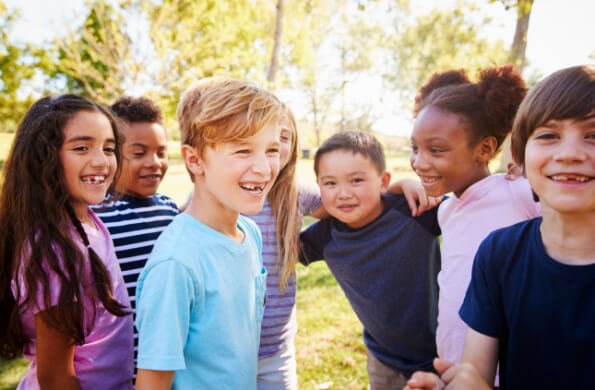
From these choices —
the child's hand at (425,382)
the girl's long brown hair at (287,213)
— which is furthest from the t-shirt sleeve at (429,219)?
the child's hand at (425,382)

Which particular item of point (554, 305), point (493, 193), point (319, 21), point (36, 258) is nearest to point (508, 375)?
point (554, 305)

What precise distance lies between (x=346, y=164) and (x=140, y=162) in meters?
1.30

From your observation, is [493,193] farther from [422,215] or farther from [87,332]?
[87,332]

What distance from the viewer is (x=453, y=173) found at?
2.02 m

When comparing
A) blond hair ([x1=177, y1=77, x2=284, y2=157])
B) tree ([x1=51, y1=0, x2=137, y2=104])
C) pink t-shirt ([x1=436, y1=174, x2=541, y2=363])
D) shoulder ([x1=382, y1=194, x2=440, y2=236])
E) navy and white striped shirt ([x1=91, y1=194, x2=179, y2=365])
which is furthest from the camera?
tree ([x1=51, y1=0, x2=137, y2=104])

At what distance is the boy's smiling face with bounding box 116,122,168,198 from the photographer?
241 cm

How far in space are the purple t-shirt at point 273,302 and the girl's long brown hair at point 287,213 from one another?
0.03m

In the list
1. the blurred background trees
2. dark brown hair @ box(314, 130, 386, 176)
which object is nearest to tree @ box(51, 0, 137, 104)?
the blurred background trees

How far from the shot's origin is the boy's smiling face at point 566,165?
3.93ft

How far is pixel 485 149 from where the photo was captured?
207cm

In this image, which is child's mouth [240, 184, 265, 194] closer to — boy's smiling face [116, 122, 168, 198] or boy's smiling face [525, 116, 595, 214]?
boy's smiling face [525, 116, 595, 214]

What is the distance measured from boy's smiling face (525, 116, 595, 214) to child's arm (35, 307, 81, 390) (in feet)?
5.83

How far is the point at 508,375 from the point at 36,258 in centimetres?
176

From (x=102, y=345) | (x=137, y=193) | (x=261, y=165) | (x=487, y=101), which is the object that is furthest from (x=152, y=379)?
(x=487, y=101)
